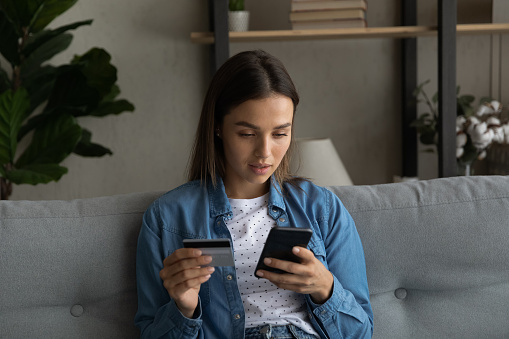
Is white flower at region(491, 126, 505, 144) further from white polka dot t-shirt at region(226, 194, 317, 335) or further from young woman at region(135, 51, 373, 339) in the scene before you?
white polka dot t-shirt at region(226, 194, 317, 335)

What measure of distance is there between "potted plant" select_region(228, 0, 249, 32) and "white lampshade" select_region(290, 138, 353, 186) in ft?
1.81

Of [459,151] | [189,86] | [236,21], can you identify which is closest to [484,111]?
[459,151]

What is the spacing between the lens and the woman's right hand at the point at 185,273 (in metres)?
1.05

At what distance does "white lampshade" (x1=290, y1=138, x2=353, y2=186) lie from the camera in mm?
2023

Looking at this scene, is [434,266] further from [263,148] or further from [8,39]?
[8,39]

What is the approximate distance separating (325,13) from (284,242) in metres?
1.38

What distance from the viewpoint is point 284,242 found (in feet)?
3.44

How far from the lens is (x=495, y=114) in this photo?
230 cm

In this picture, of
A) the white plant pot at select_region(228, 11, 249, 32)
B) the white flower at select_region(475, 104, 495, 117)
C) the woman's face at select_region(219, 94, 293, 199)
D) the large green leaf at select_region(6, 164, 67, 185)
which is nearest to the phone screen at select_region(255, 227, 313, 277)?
the woman's face at select_region(219, 94, 293, 199)

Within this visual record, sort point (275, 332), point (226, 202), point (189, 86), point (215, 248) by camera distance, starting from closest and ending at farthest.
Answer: point (215, 248) < point (275, 332) < point (226, 202) < point (189, 86)

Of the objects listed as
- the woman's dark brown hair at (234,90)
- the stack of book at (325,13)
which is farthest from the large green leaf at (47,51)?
the woman's dark brown hair at (234,90)

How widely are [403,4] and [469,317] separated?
1.59 m

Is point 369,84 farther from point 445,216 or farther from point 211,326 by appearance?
point 211,326

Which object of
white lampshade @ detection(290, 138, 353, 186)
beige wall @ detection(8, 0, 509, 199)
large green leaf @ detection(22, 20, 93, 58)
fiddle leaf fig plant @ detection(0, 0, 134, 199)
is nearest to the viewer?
white lampshade @ detection(290, 138, 353, 186)
